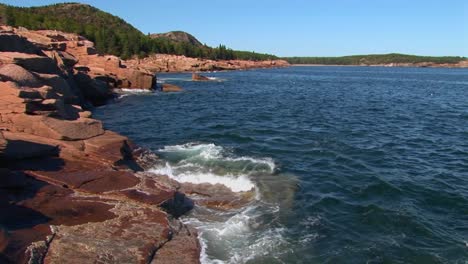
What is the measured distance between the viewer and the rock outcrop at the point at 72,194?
11125mm

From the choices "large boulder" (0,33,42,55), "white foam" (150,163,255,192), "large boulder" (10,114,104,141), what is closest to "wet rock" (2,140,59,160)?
"large boulder" (10,114,104,141)

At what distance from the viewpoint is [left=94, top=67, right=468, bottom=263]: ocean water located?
46.2ft

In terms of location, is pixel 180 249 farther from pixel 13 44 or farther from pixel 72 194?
pixel 13 44

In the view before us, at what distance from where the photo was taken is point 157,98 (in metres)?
55.0

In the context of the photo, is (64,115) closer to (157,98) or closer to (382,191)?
(382,191)

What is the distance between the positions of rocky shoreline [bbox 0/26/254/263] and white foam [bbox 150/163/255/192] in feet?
2.07

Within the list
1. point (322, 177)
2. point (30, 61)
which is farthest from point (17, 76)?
point (322, 177)

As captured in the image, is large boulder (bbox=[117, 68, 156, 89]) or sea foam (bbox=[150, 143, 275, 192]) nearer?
sea foam (bbox=[150, 143, 275, 192])

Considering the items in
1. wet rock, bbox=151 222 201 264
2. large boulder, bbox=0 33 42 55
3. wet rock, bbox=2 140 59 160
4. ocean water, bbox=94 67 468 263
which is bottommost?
ocean water, bbox=94 67 468 263

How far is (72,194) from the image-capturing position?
14266 mm

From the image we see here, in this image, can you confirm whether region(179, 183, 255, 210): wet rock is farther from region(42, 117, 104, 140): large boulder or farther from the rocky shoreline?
region(42, 117, 104, 140): large boulder

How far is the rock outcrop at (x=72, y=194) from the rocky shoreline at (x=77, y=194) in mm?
28

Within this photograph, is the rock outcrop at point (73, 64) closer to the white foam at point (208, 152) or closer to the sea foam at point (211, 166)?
the sea foam at point (211, 166)

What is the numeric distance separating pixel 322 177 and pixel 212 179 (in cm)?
579
